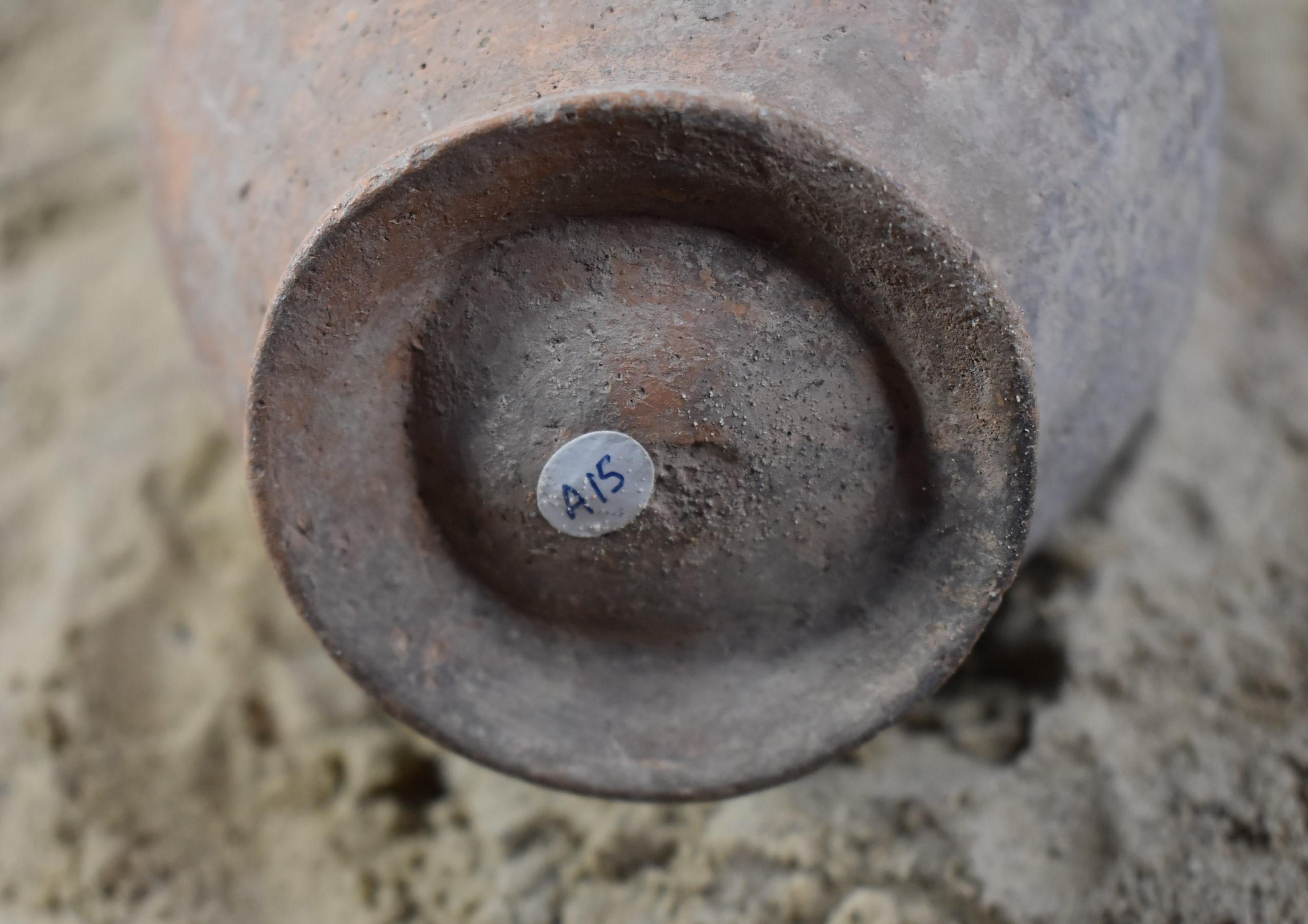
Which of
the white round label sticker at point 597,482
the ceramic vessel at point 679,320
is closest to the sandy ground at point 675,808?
the ceramic vessel at point 679,320

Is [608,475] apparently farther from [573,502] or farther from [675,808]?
[675,808]

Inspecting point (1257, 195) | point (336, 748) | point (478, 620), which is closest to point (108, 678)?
point (336, 748)

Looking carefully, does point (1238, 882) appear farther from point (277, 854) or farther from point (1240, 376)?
point (277, 854)

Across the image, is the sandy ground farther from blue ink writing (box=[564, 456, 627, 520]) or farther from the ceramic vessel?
blue ink writing (box=[564, 456, 627, 520])

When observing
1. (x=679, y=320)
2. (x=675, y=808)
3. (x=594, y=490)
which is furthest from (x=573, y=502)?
(x=675, y=808)

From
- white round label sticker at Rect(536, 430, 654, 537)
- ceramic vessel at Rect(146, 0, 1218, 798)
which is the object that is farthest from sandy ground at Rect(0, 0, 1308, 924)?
white round label sticker at Rect(536, 430, 654, 537)
